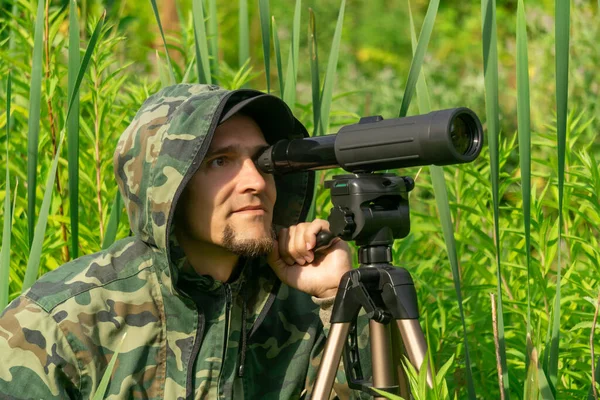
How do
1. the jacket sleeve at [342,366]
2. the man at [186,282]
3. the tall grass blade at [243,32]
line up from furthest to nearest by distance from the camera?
the tall grass blade at [243,32] → the jacket sleeve at [342,366] → the man at [186,282]

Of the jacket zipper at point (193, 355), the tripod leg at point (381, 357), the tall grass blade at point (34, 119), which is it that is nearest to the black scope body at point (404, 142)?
the tripod leg at point (381, 357)

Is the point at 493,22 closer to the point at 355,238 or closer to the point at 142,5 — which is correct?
the point at 355,238

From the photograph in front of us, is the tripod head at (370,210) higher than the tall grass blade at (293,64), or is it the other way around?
the tall grass blade at (293,64)

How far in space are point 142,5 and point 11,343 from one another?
6.21 m

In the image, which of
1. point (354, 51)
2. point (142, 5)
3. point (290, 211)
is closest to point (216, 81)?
point (290, 211)

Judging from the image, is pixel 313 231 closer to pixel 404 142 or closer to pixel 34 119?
pixel 404 142

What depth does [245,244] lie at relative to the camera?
218 cm

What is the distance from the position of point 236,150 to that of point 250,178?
8cm

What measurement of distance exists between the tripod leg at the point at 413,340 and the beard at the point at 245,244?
1.35ft

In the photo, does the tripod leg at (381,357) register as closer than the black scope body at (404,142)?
No

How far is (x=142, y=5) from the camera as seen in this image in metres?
7.93

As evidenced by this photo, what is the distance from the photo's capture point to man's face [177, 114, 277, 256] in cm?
220

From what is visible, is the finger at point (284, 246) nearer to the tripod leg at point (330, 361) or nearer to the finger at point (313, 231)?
the finger at point (313, 231)

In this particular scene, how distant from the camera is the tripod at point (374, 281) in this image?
1911mm
